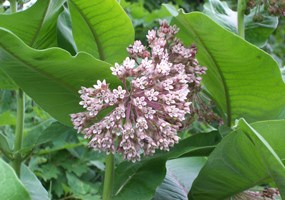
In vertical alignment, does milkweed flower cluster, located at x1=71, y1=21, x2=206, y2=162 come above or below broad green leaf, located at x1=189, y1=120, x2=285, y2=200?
above

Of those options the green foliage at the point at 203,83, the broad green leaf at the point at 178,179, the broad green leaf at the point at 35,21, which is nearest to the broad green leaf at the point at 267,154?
the green foliage at the point at 203,83

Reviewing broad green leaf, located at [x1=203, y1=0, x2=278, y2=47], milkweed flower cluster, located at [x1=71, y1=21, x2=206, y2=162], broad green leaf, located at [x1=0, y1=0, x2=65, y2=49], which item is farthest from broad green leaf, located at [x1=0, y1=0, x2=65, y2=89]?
broad green leaf, located at [x1=203, y1=0, x2=278, y2=47]

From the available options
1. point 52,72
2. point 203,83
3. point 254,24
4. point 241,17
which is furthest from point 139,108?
point 254,24

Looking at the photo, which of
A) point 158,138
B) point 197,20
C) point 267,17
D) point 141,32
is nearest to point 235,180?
point 158,138

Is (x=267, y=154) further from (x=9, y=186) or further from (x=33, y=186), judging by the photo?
(x=33, y=186)

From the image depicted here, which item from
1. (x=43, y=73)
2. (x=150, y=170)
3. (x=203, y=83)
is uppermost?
(x=43, y=73)

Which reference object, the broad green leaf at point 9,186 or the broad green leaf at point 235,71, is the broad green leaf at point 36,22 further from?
the broad green leaf at point 9,186

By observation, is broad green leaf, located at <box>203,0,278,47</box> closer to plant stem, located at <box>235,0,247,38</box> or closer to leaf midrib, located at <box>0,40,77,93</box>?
plant stem, located at <box>235,0,247,38</box>
